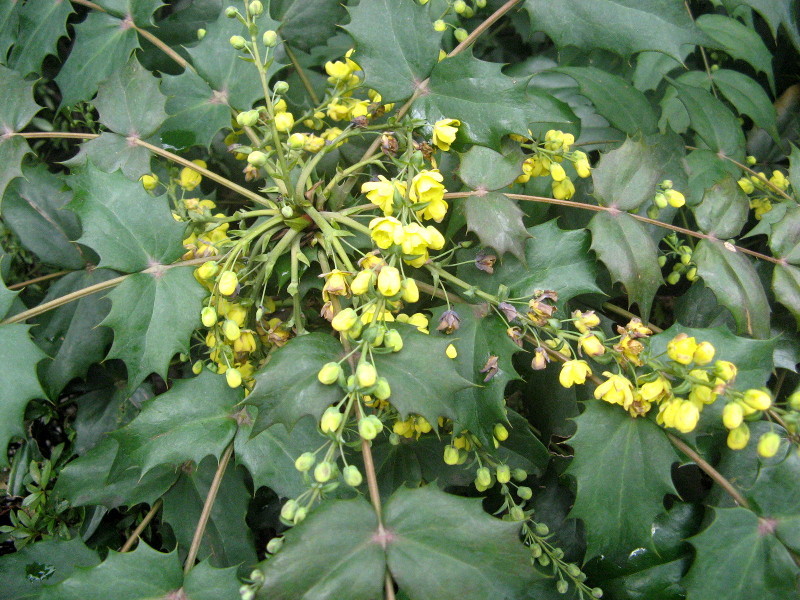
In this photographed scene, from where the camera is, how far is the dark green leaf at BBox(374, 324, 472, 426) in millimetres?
873

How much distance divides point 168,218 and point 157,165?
0.38 metres

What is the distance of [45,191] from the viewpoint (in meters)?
1.39

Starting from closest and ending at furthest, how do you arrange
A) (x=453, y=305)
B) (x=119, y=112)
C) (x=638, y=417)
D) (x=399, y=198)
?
(x=399, y=198) < (x=638, y=417) < (x=453, y=305) < (x=119, y=112)

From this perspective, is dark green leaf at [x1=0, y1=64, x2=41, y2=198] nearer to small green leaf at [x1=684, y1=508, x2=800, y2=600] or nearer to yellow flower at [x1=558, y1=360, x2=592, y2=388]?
yellow flower at [x1=558, y1=360, x2=592, y2=388]

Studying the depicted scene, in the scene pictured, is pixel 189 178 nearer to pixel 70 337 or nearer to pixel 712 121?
pixel 70 337

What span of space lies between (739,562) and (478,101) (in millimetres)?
914

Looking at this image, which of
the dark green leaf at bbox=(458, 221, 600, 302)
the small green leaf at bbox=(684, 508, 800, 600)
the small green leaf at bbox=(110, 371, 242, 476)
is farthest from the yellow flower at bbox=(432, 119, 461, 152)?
the small green leaf at bbox=(684, 508, 800, 600)

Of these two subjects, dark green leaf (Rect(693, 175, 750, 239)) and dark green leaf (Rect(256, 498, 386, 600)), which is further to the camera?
dark green leaf (Rect(693, 175, 750, 239))

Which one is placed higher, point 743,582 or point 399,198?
point 399,198

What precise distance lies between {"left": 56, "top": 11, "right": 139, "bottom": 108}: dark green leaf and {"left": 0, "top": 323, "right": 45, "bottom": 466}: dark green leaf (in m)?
0.62

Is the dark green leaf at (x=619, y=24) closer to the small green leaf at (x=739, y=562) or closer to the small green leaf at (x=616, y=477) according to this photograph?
the small green leaf at (x=616, y=477)

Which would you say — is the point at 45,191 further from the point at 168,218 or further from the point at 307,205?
the point at 307,205

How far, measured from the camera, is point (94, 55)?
1382 mm

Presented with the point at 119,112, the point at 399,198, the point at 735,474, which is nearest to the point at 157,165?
the point at 119,112
